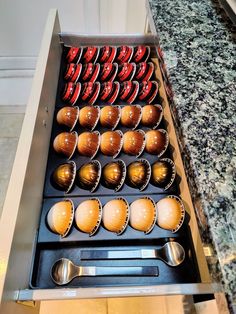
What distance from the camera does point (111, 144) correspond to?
2.23ft

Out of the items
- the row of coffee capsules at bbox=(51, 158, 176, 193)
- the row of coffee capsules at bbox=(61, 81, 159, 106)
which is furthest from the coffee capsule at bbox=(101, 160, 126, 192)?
the row of coffee capsules at bbox=(61, 81, 159, 106)

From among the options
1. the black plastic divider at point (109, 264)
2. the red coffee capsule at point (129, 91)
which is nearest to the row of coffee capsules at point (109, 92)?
the red coffee capsule at point (129, 91)

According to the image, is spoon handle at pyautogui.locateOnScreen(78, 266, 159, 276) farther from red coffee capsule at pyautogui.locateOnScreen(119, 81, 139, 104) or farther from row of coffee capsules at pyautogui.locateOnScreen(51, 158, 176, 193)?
red coffee capsule at pyautogui.locateOnScreen(119, 81, 139, 104)

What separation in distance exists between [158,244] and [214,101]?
29cm

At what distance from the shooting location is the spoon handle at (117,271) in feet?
1.82

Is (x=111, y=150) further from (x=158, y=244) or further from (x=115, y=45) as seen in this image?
(x=115, y=45)

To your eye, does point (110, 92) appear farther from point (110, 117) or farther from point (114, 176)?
point (114, 176)

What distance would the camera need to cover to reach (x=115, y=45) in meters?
0.95

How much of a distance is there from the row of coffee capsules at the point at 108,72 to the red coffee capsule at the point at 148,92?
0.05 m

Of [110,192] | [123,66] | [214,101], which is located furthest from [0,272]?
[123,66]

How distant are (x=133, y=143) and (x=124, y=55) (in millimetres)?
330

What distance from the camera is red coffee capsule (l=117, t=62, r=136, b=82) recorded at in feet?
2.73

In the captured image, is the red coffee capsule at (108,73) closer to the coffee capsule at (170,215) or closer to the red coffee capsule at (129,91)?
the red coffee capsule at (129,91)

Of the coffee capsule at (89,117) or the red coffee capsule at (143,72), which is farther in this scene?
the red coffee capsule at (143,72)
